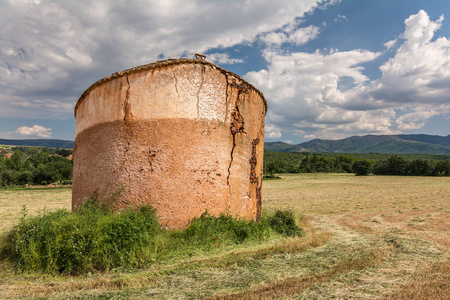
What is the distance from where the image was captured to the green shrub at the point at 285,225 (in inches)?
285

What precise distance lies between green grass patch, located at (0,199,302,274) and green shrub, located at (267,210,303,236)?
2107mm

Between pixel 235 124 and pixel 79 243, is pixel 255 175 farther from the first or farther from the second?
pixel 79 243

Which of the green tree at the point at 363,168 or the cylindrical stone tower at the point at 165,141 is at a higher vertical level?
the cylindrical stone tower at the point at 165,141

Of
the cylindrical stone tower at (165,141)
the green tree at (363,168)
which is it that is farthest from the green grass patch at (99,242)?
the green tree at (363,168)

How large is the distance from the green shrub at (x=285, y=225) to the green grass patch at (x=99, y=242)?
2107 millimetres

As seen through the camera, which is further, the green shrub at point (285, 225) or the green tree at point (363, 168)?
the green tree at point (363, 168)

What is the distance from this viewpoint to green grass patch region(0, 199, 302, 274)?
173 inches

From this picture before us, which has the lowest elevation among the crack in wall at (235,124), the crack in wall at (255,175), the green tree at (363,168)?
the green tree at (363,168)

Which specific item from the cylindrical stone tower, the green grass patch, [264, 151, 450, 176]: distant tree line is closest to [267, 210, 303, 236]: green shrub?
the cylindrical stone tower

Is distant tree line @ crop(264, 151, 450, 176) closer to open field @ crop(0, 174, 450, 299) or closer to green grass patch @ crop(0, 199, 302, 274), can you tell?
open field @ crop(0, 174, 450, 299)

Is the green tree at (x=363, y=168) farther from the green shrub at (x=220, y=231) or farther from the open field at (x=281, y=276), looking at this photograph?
the green shrub at (x=220, y=231)

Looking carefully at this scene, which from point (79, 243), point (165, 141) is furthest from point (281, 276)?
point (165, 141)

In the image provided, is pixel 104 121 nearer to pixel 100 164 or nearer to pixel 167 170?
pixel 100 164

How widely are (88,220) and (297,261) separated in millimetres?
3839
